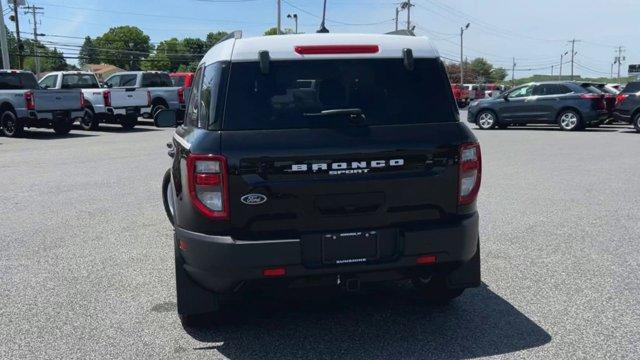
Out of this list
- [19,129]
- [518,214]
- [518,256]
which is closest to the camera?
[518,256]

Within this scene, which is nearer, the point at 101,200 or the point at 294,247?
the point at 294,247

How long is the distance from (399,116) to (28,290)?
3.45m

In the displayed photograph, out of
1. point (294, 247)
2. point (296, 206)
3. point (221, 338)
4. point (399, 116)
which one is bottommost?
point (221, 338)

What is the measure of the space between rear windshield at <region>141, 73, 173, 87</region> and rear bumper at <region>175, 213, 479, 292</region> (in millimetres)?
21032

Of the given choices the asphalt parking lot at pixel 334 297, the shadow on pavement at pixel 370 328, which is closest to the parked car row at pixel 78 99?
the asphalt parking lot at pixel 334 297

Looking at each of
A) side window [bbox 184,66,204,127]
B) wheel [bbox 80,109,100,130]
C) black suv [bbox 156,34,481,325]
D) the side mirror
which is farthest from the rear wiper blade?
wheel [bbox 80,109,100,130]

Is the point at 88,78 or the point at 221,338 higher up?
the point at 88,78

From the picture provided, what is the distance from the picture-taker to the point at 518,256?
559cm

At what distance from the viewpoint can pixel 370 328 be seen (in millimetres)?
4000

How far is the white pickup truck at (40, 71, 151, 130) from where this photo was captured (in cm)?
2148

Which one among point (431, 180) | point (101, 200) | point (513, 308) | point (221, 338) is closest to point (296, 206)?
point (431, 180)

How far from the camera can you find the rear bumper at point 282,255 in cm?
331

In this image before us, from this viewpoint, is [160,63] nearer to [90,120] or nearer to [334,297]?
[90,120]

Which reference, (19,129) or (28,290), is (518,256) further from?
(19,129)
